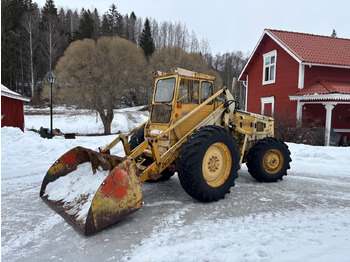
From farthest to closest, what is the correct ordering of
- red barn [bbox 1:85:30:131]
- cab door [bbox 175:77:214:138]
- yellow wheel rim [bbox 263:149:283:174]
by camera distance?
red barn [bbox 1:85:30:131], yellow wheel rim [bbox 263:149:283:174], cab door [bbox 175:77:214:138]

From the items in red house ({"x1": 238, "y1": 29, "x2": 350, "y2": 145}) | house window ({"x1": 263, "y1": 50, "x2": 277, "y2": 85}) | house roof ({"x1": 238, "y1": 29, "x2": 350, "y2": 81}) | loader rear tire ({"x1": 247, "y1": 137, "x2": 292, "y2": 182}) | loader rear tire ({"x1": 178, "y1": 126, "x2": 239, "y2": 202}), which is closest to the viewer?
loader rear tire ({"x1": 178, "y1": 126, "x2": 239, "y2": 202})

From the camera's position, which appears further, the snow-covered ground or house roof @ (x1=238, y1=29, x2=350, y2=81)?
house roof @ (x1=238, y1=29, x2=350, y2=81)

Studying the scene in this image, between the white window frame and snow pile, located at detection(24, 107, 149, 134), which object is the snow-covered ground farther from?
snow pile, located at detection(24, 107, 149, 134)

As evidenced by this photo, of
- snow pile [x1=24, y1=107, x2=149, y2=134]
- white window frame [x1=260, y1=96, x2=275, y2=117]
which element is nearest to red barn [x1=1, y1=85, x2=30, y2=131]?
snow pile [x1=24, y1=107, x2=149, y2=134]

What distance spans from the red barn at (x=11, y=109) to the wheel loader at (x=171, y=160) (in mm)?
11281

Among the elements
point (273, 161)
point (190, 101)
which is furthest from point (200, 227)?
point (273, 161)

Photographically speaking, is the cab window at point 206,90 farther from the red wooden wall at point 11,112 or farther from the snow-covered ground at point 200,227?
the red wooden wall at point 11,112

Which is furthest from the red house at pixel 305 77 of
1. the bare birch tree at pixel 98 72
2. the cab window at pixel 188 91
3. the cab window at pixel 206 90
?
the bare birch tree at pixel 98 72

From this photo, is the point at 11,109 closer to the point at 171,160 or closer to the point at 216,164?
the point at 171,160

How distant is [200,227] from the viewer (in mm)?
3568

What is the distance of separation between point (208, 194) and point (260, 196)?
1.32 meters

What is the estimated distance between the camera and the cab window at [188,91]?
493 cm

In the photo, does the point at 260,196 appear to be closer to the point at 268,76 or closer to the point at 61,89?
the point at 268,76

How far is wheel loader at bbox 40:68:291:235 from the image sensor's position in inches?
140
